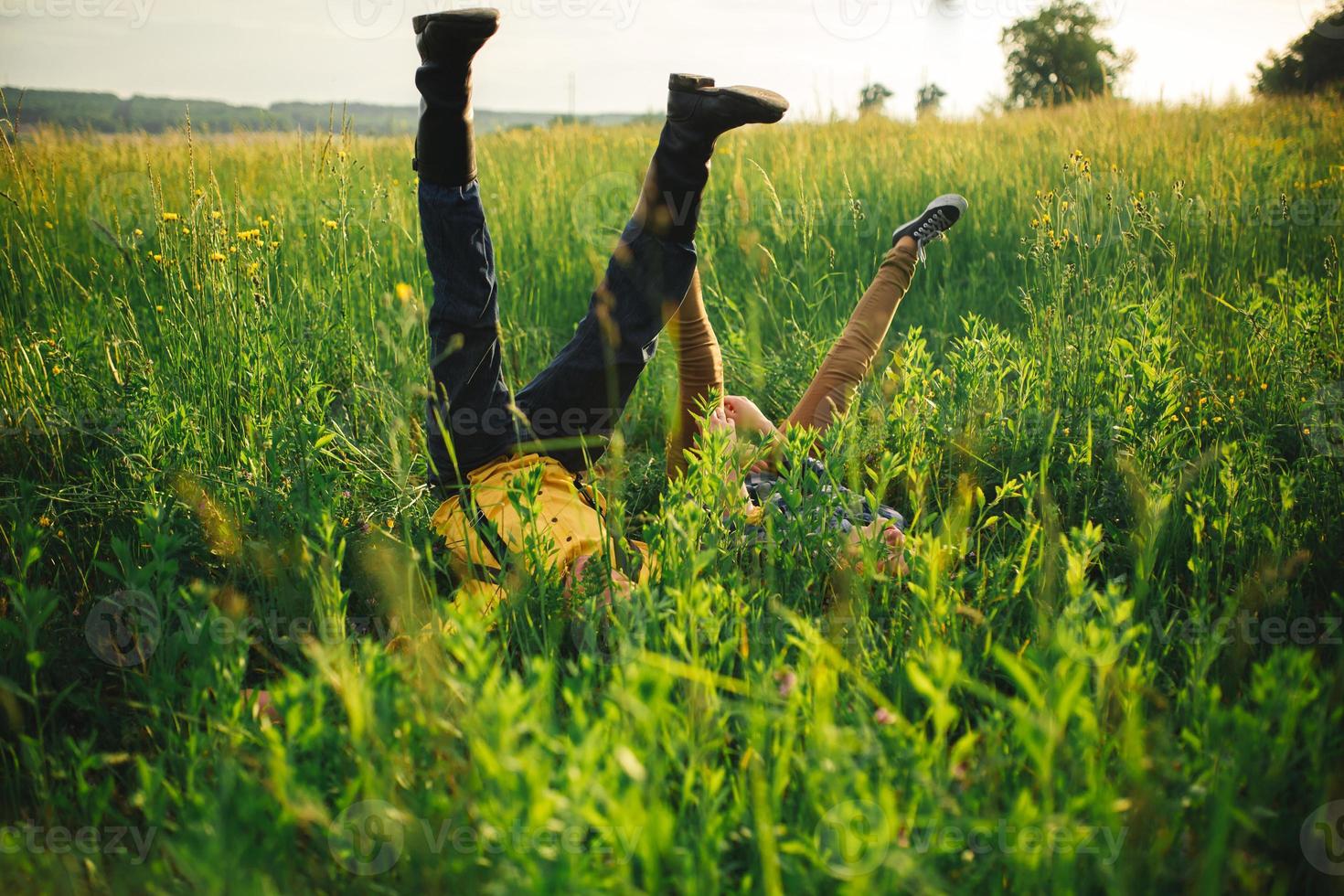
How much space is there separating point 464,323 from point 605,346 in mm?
392

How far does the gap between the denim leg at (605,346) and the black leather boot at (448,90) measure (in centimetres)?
48

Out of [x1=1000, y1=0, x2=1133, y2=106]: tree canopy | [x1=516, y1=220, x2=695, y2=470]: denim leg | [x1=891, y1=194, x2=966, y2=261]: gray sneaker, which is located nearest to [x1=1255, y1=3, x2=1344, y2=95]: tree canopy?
[x1=1000, y1=0, x2=1133, y2=106]: tree canopy

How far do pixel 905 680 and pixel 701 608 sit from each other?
452 millimetres

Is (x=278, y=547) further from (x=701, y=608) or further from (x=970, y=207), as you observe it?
(x=970, y=207)

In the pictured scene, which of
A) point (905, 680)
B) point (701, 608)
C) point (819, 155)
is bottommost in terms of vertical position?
point (905, 680)

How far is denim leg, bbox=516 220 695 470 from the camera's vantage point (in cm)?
227

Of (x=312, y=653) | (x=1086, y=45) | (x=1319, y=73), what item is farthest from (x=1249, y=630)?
(x=1086, y=45)

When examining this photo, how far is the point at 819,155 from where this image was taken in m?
5.93

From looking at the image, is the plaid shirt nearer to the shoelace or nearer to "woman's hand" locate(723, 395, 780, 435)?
"woman's hand" locate(723, 395, 780, 435)

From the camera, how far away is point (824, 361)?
9.50 feet

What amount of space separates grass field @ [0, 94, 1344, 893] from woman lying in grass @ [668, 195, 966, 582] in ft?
0.45

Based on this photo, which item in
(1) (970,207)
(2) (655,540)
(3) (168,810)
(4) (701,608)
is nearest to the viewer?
(4) (701,608)

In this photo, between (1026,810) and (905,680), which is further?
(905,680)

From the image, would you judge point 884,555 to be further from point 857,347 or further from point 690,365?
point 857,347
